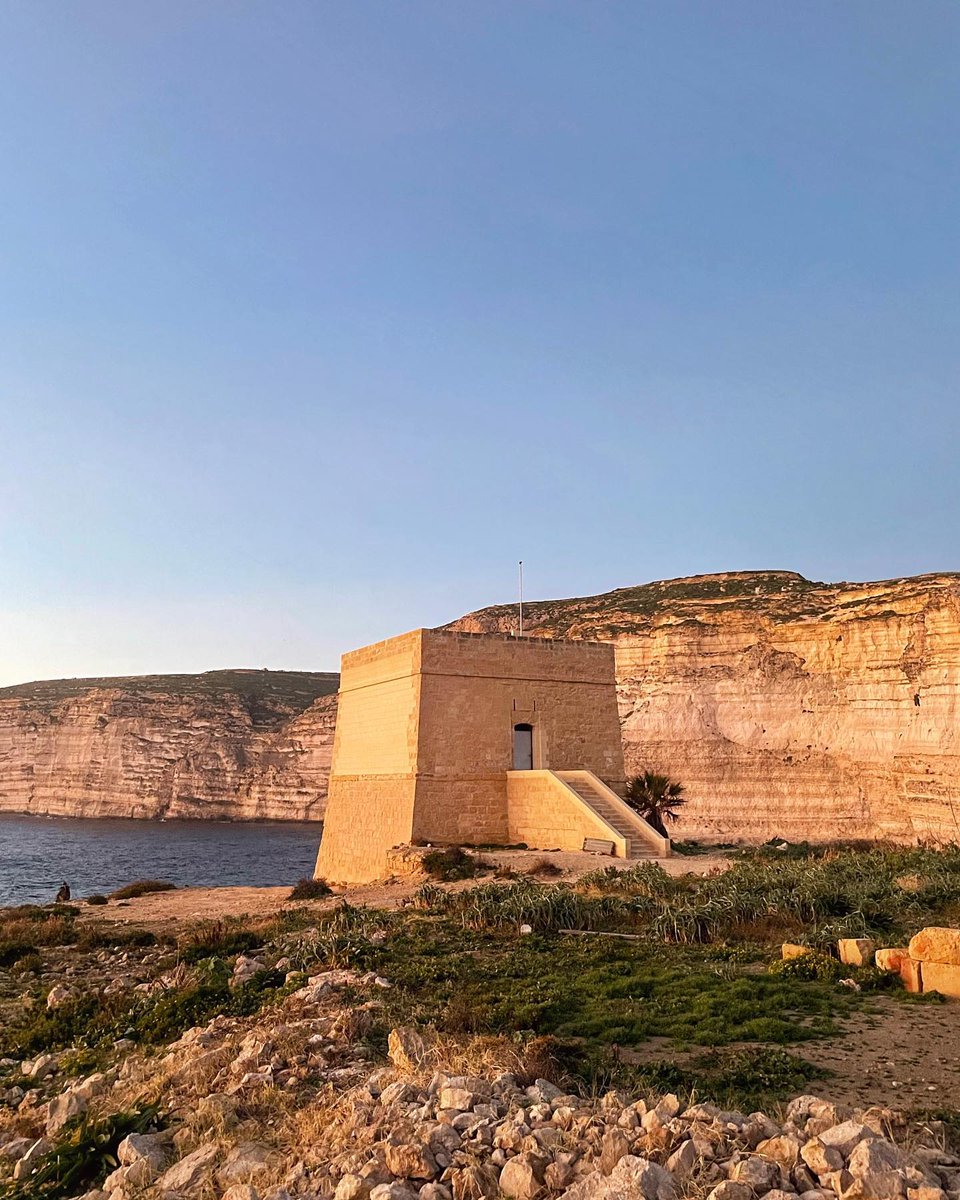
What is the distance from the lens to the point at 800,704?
134 feet

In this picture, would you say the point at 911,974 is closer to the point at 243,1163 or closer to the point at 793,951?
the point at 793,951

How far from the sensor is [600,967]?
7988 millimetres

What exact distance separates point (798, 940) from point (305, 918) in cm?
703

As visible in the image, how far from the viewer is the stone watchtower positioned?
67.3 feet

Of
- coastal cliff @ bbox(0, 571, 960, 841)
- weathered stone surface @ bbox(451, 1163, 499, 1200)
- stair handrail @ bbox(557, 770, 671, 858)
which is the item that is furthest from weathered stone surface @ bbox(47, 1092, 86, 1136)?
coastal cliff @ bbox(0, 571, 960, 841)

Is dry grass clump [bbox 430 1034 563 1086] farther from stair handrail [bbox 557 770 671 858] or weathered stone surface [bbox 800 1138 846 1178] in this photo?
stair handrail [bbox 557 770 671 858]

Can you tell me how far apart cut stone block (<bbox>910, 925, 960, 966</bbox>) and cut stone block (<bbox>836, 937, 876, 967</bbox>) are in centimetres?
63

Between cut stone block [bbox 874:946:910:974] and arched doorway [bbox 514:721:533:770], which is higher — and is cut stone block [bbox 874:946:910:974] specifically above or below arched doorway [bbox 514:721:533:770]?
below

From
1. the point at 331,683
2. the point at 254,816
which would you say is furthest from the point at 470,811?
the point at 331,683

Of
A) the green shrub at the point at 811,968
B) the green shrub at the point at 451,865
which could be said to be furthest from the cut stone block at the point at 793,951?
the green shrub at the point at 451,865

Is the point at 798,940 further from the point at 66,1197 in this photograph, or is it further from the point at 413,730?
the point at 413,730

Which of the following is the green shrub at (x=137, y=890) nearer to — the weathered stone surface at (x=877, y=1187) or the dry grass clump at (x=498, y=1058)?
the dry grass clump at (x=498, y=1058)

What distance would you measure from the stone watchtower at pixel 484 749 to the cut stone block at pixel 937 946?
1153 centimetres

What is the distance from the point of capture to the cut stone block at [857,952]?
25.5 ft
